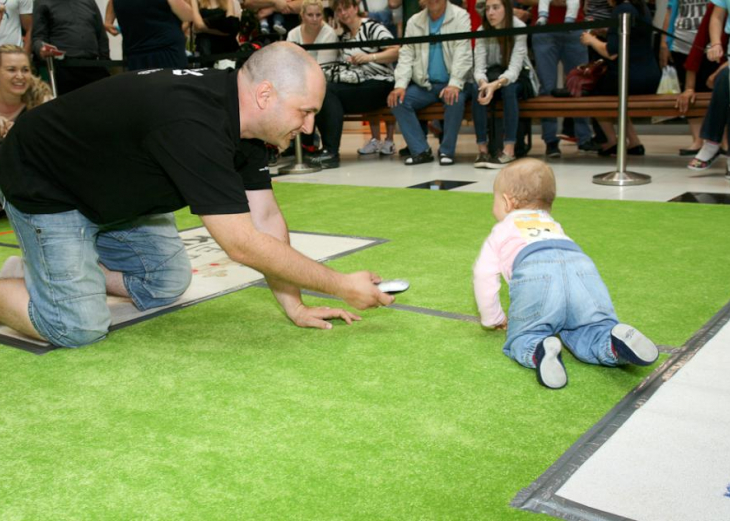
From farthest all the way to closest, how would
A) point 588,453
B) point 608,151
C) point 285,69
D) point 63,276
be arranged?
1. point 608,151
2. point 63,276
3. point 285,69
4. point 588,453

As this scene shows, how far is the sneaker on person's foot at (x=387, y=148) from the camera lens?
7.52m

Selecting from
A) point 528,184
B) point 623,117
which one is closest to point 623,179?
point 623,117

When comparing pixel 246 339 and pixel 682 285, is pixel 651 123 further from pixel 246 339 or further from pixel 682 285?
pixel 246 339

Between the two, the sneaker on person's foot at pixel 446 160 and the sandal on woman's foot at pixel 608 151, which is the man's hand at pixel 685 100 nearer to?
the sandal on woman's foot at pixel 608 151

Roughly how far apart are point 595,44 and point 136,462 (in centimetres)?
516

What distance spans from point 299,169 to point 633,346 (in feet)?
16.2

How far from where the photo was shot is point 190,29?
23.5 feet

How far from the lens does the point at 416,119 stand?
253 inches

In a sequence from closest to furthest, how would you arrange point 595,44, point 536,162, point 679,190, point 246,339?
point 536,162
point 246,339
point 679,190
point 595,44

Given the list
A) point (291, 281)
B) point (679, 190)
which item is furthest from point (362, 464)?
point (679, 190)

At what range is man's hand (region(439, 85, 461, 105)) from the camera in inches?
238

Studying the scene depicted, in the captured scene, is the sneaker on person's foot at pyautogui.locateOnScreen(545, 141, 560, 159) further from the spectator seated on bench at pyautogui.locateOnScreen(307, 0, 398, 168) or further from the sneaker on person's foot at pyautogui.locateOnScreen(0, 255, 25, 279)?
the sneaker on person's foot at pyautogui.locateOnScreen(0, 255, 25, 279)

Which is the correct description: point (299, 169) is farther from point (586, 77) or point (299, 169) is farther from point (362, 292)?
point (362, 292)

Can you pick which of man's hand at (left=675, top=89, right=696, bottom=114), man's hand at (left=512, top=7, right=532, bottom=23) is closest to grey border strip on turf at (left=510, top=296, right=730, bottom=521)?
man's hand at (left=675, top=89, right=696, bottom=114)
